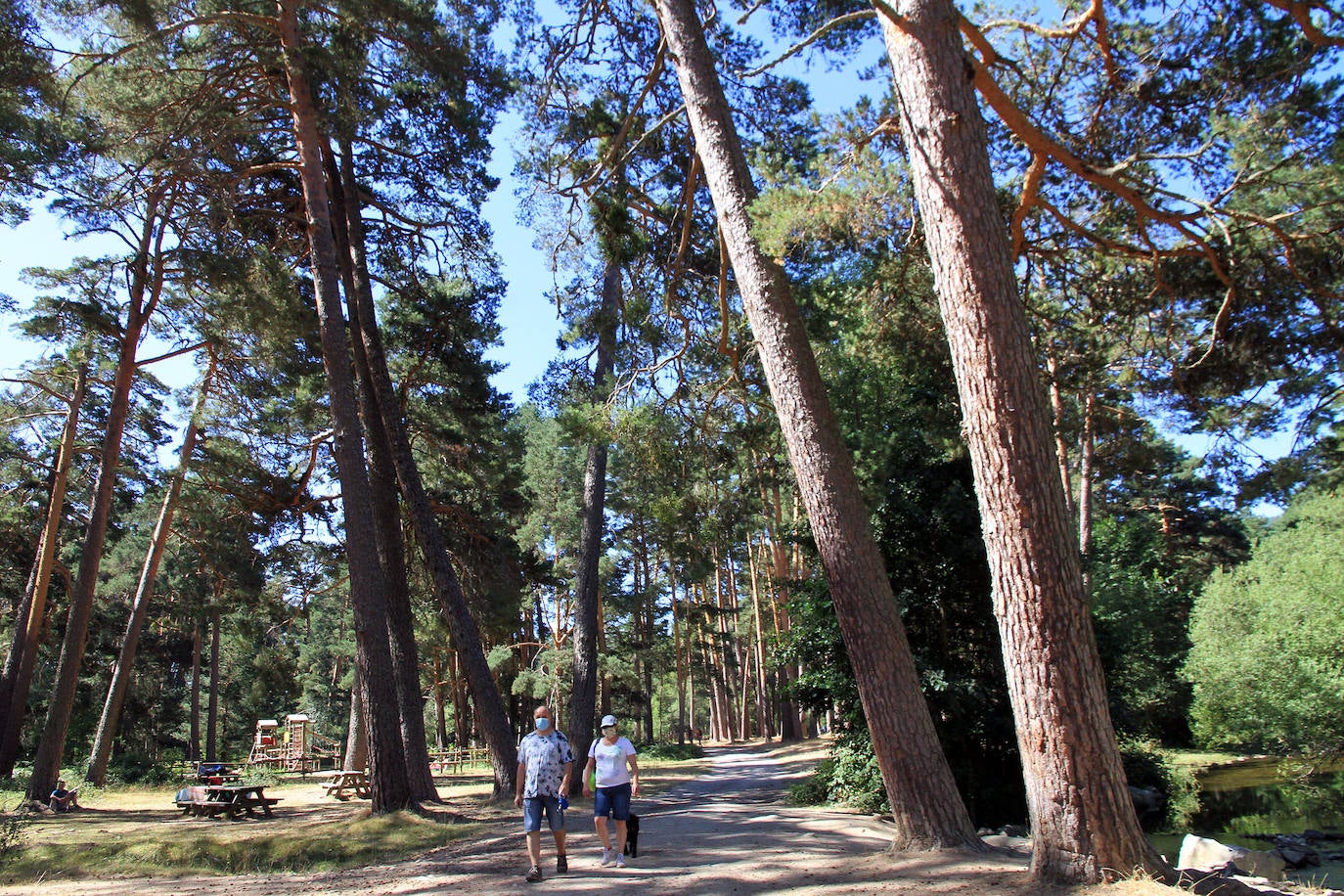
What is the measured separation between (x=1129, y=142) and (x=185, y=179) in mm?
12722

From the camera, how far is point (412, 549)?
16.7 metres

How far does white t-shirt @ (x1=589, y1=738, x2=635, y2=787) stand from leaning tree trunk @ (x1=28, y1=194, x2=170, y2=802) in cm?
1271

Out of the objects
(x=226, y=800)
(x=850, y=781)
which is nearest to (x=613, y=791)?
(x=850, y=781)

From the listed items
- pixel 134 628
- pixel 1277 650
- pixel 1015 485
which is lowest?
pixel 1277 650

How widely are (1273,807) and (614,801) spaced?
50.8ft

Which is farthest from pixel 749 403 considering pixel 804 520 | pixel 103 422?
pixel 103 422

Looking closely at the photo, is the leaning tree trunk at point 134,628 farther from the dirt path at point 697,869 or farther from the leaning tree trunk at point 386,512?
the dirt path at point 697,869

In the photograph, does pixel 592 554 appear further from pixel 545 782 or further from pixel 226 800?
pixel 545 782

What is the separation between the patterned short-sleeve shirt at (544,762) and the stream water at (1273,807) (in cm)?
862

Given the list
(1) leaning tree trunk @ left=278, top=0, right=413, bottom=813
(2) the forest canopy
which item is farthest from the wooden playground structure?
(1) leaning tree trunk @ left=278, top=0, right=413, bottom=813

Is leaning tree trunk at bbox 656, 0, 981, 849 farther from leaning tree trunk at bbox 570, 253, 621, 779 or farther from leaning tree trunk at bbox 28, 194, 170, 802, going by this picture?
leaning tree trunk at bbox 28, 194, 170, 802

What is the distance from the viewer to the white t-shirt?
7.12 metres

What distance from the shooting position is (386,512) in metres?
12.9

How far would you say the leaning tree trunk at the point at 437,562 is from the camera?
13.0 m
